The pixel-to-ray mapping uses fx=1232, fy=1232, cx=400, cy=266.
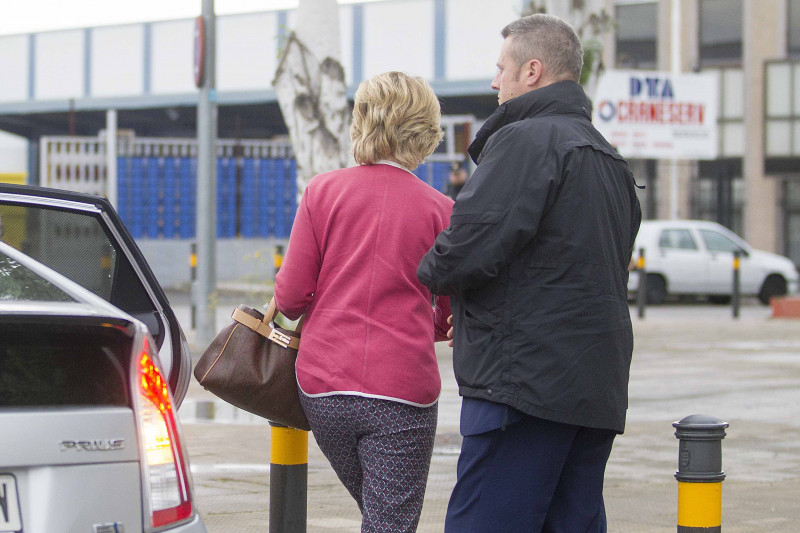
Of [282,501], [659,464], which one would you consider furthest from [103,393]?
[659,464]

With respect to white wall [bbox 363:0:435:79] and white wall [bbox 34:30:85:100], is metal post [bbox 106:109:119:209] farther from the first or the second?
white wall [bbox 34:30:85:100]

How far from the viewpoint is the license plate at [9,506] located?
246 centimetres

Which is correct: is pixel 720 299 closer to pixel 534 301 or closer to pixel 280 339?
pixel 280 339

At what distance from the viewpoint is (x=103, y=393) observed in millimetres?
2658

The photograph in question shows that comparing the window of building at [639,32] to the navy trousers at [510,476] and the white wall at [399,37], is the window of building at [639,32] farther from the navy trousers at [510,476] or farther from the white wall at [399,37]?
the navy trousers at [510,476]

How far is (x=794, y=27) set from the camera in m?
38.2

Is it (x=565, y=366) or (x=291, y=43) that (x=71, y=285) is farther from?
(x=291, y=43)

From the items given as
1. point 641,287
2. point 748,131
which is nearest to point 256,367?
point 641,287

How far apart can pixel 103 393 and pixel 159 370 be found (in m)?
0.20

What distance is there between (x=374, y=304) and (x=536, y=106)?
0.69m

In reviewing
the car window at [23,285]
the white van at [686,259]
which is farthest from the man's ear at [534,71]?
the white van at [686,259]

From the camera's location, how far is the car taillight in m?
2.70

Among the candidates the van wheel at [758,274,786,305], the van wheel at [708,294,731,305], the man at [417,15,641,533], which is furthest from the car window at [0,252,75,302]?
the van wheel at [708,294,731,305]

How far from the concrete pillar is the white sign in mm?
7869
